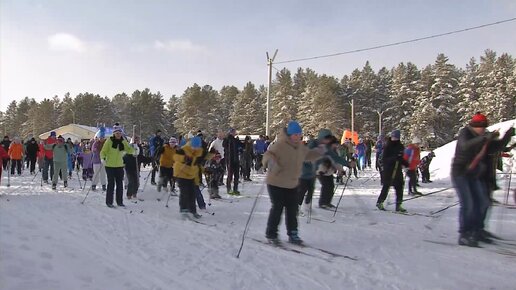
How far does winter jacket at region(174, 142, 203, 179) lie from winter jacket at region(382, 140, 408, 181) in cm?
411

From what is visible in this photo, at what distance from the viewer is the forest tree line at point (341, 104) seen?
52250mm

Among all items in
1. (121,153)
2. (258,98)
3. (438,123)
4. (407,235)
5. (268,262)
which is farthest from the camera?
(258,98)

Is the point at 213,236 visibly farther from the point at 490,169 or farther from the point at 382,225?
the point at 490,169

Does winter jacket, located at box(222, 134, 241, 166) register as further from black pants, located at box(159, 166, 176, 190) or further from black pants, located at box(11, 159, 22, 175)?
black pants, located at box(11, 159, 22, 175)

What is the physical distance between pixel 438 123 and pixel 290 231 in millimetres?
51749

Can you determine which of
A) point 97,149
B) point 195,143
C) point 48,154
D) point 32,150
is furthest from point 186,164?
point 32,150

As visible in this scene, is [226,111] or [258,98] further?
[226,111]

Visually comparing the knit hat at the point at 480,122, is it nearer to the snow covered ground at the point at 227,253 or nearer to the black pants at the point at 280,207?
the snow covered ground at the point at 227,253

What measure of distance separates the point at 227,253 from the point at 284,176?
1.38 m

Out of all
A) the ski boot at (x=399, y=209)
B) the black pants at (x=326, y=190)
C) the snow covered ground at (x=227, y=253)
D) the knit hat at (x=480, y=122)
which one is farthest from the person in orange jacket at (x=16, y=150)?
the knit hat at (x=480, y=122)

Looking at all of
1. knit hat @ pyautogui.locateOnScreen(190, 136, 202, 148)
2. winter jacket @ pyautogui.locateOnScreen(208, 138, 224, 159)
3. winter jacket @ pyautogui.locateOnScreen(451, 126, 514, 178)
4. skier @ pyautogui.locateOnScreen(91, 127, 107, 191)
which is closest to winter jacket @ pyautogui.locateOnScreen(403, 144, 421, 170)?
winter jacket @ pyautogui.locateOnScreen(208, 138, 224, 159)

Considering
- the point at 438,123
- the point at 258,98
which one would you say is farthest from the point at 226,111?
the point at 438,123

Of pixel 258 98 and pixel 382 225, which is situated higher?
pixel 258 98

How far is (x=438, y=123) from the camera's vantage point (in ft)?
174
